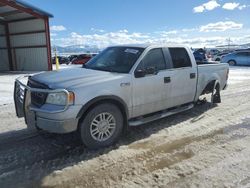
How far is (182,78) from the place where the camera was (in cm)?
627

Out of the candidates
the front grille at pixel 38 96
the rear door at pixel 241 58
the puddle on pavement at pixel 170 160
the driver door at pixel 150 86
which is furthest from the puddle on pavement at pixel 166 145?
the rear door at pixel 241 58

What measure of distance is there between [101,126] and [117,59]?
160 cm

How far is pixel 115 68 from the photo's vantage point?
5512mm

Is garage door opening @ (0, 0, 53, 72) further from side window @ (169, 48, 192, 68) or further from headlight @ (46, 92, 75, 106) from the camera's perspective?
headlight @ (46, 92, 75, 106)

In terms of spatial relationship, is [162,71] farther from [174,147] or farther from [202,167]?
[202,167]

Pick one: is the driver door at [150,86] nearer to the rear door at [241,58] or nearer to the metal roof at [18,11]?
the metal roof at [18,11]

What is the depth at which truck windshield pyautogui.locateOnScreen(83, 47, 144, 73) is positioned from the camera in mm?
5469

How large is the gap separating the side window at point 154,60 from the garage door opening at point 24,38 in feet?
51.2

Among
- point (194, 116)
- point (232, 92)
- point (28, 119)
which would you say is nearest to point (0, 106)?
point (28, 119)

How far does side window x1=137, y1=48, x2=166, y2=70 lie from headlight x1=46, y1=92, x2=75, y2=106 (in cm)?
159

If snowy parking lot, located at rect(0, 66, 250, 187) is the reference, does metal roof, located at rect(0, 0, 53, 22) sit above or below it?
above

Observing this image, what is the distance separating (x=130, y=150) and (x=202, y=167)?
49.1 inches

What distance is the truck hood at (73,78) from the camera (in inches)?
179

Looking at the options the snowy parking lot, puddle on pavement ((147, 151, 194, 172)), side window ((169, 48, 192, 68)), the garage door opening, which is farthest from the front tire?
the garage door opening
